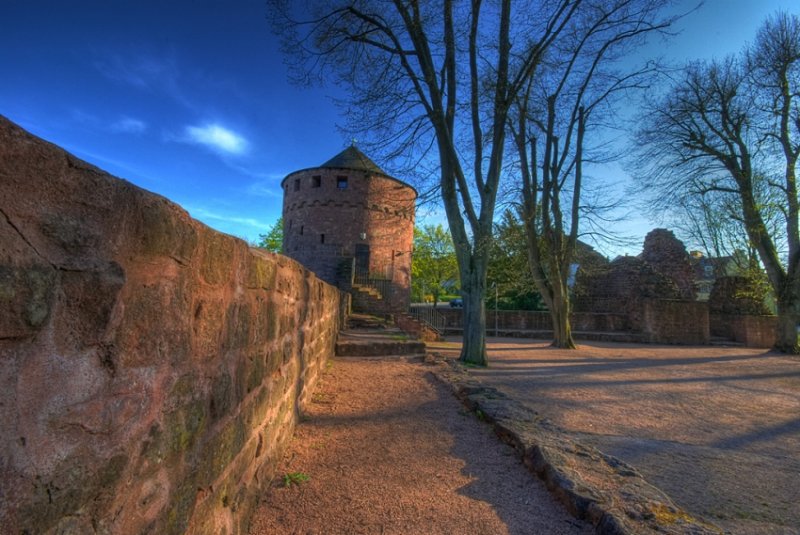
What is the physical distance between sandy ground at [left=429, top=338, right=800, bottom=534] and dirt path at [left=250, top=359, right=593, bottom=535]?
1.13m

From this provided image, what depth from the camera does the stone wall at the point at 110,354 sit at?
2.82 feet

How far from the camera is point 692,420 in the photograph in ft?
18.5

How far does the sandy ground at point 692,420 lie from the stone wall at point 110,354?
3.05m

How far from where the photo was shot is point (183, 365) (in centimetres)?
152

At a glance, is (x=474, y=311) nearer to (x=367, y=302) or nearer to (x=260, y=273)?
(x=260, y=273)

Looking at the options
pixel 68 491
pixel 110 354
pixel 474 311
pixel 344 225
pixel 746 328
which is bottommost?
pixel 68 491

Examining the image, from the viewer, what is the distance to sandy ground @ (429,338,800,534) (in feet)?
10.2

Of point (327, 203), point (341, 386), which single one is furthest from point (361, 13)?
point (327, 203)

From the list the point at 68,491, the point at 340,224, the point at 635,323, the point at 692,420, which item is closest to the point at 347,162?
the point at 340,224

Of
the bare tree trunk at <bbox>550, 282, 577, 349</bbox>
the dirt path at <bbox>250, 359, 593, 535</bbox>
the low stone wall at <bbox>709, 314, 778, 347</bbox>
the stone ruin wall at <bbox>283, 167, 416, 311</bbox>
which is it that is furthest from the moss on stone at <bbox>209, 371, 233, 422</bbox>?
the stone ruin wall at <bbox>283, 167, 416, 311</bbox>

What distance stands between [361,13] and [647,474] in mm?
9883

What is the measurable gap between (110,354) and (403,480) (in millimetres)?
2330

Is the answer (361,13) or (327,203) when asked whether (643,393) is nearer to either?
(361,13)

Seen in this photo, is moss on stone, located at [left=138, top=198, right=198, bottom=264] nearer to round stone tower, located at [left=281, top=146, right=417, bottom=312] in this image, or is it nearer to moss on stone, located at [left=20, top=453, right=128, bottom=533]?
moss on stone, located at [left=20, top=453, right=128, bottom=533]
